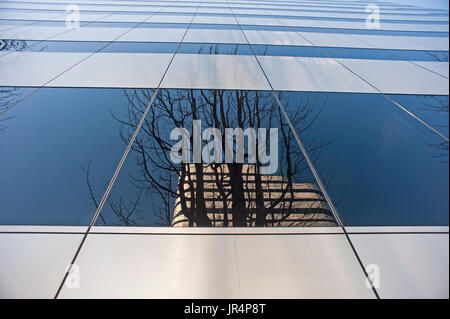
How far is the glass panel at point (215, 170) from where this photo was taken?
2223mm

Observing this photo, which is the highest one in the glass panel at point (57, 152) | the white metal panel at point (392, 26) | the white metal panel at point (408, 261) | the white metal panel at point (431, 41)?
the white metal panel at point (392, 26)

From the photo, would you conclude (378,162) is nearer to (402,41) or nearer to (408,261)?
(408,261)

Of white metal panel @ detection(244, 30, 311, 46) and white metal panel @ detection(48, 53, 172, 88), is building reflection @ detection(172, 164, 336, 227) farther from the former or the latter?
white metal panel @ detection(244, 30, 311, 46)

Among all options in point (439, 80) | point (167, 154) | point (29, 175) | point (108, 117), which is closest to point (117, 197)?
point (167, 154)

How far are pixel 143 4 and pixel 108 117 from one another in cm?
1160

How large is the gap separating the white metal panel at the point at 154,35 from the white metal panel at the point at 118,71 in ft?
4.28

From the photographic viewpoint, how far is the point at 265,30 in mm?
7922

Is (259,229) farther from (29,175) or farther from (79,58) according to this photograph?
(79,58)

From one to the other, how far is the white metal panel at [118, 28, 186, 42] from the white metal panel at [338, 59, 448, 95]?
3.93m

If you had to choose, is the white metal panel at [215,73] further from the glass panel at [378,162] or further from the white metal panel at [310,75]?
the glass panel at [378,162]

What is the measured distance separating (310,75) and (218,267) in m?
3.83

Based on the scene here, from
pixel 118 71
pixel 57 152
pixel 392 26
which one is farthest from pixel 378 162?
pixel 392 26

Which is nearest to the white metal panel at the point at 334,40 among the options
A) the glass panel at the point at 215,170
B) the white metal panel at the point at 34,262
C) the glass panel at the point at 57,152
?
the glass panel at the point at 215,170

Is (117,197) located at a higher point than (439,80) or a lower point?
lower
